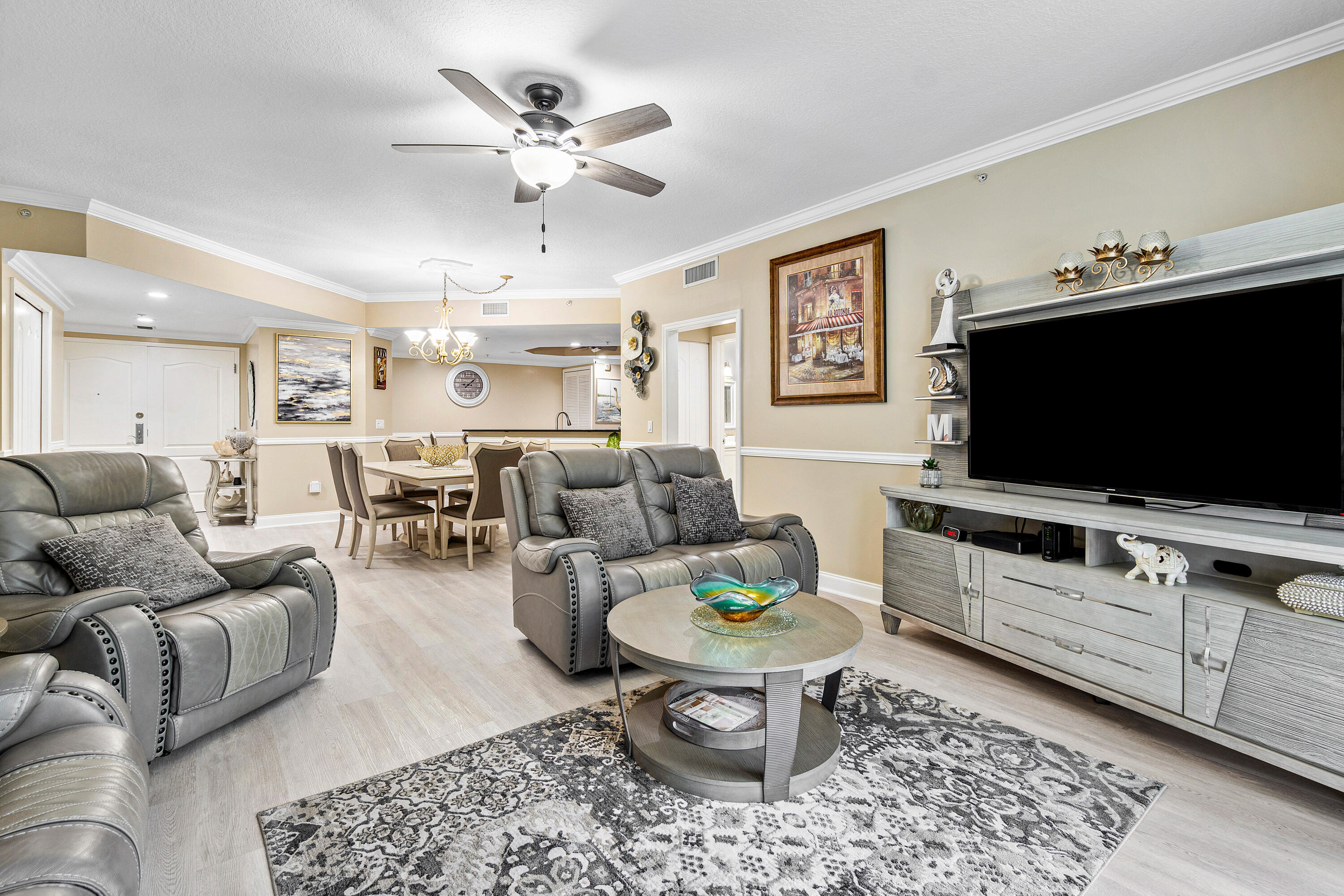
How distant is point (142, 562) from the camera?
2.23 m

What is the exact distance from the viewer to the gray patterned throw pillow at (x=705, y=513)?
132 inches

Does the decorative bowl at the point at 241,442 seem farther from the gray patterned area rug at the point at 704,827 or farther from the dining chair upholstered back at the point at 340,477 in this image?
the gray patterned area rug at the point at 704,827

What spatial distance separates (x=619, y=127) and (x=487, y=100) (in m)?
0.52

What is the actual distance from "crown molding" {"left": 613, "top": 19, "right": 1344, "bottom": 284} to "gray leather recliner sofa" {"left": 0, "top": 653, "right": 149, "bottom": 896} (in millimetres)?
4152

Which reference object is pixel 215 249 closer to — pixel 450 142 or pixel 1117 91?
pixel 450 142

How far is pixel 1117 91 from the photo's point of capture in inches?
106

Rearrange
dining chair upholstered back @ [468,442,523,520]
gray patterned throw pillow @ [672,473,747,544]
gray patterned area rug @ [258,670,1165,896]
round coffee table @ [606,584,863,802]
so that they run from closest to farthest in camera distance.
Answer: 1. gray patterned area rug @ [258,670,1165,896]
2. round coffee table @ [606,584,863,802]
3. gray patterned throw pillow @ [672,473,747,544]
4. dining chair upholstered back @ [468,442,523,520]

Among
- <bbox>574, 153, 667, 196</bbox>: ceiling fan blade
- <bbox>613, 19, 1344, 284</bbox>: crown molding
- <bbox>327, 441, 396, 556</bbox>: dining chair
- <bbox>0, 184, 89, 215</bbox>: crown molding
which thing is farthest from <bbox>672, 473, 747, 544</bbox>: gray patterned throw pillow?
<bbox>0, 184, 89, 215</bbox>: crown molding

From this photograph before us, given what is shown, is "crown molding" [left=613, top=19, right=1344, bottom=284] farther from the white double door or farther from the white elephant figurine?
the white double door

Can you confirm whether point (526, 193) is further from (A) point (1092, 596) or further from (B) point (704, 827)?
(A) point (1092, 596)

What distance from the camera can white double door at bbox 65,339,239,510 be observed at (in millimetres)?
7176

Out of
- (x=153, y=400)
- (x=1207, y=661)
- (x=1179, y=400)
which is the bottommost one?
(x=1207, y=661)

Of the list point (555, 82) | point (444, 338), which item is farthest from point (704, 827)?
point (444, 338)

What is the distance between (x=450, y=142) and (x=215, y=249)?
3.22 meters
